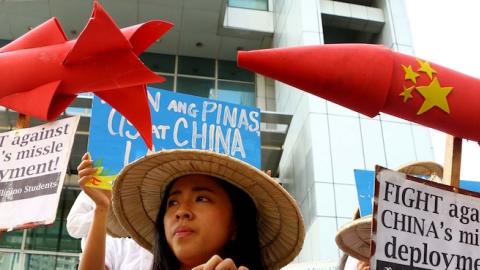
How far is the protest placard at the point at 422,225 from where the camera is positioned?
1920mm

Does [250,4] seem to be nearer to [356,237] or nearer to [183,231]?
[356,237]

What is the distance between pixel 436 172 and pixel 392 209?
1.72 metres

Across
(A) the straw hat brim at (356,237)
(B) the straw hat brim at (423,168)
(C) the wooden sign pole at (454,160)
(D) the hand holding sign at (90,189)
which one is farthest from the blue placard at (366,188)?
(D) the hand holding sign at (90,189)

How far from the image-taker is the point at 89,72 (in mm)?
2207

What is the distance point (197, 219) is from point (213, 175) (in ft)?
0.73

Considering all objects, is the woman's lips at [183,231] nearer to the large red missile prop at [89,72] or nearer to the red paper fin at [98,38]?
the large red missile prop at [89,72]

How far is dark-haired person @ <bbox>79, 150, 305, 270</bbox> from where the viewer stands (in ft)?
6.60

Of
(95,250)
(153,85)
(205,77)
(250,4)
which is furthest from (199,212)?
(250,4)

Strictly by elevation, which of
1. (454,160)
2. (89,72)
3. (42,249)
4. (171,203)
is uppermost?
(89,72)

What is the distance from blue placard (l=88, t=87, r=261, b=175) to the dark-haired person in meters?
0.87

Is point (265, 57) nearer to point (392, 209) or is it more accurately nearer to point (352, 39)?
point (392, 209)

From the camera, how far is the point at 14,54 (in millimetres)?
2344

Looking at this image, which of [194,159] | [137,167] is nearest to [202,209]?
[194,159]

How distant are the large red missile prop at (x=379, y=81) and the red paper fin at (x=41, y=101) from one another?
0.81 meters
